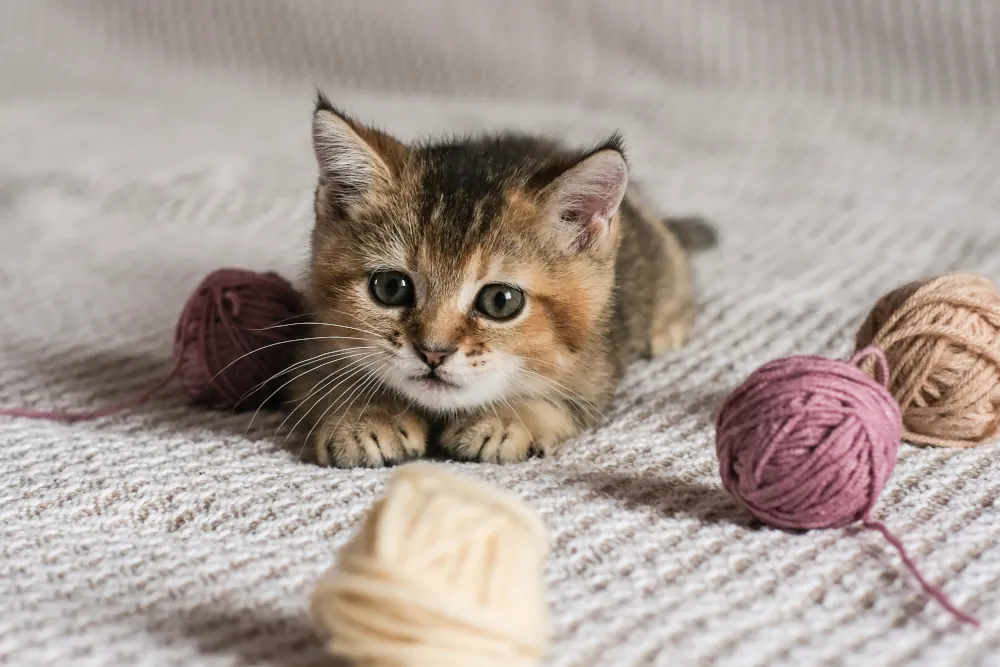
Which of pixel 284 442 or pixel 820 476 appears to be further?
pixel 284 442

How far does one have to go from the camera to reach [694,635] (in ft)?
2.45

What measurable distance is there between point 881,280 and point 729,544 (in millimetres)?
950

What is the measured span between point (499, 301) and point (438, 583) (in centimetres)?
46

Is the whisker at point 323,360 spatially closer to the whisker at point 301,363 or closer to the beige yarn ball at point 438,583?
the whisker at point 301,363

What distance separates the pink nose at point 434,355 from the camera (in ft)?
3.28

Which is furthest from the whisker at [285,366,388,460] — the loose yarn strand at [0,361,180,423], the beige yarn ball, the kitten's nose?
the beige yarn ball

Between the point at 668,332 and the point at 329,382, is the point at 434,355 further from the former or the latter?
the point at 668,332

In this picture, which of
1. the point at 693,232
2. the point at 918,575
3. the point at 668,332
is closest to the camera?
the point at 918,575

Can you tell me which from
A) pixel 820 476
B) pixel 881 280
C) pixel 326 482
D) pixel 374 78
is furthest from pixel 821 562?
pixel 374 78

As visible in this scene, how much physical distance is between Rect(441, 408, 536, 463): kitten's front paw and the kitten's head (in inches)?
1.0

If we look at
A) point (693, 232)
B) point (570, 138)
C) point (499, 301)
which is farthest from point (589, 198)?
point (570, 138)

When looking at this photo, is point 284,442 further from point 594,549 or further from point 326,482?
point 594,549

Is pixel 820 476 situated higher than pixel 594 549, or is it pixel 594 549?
pixel 820 476

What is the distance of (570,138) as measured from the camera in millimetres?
2219
